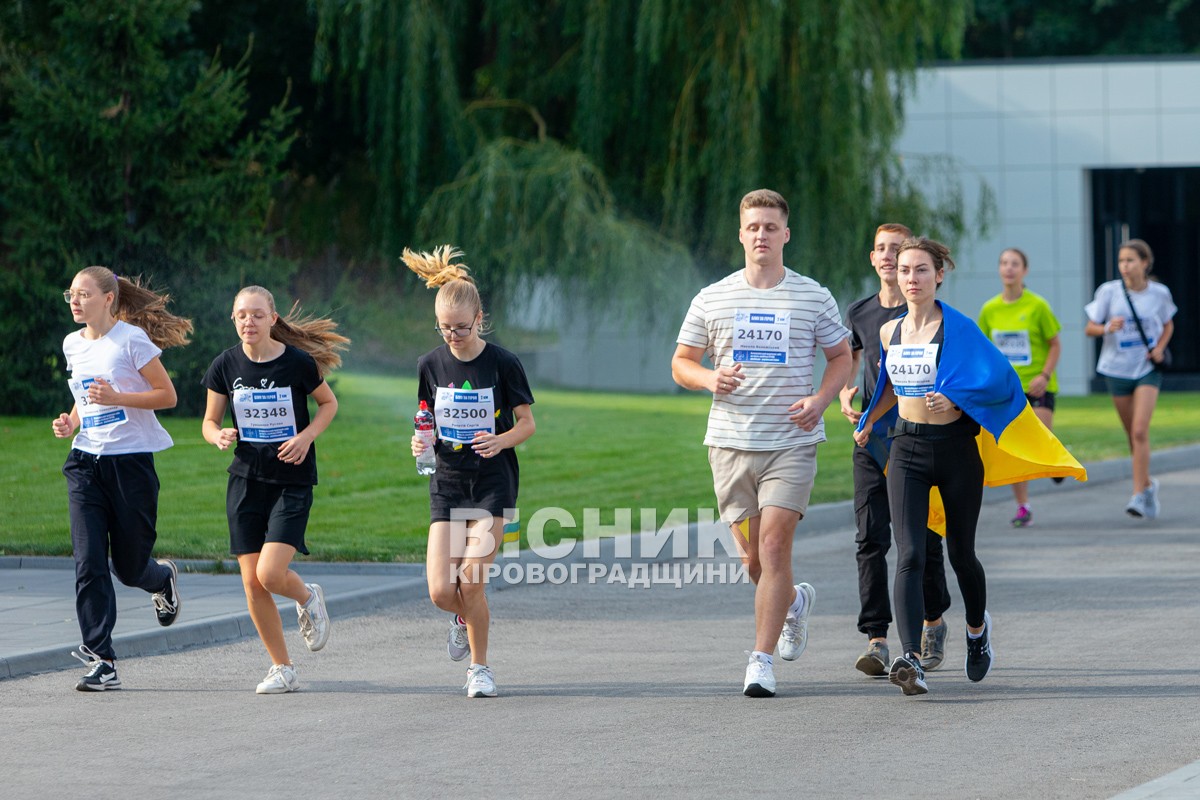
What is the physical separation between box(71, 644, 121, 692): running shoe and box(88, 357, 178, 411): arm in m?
1.06

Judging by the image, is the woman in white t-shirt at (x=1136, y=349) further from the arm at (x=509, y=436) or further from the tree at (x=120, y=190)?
the tree at (x=120, y=190)

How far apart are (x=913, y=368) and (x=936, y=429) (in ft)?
0.87

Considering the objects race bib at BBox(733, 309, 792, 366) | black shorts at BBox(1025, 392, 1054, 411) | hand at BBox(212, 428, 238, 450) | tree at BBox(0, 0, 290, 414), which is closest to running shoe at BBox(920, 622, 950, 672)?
race bib at BBox(733, 309, 792, 366)

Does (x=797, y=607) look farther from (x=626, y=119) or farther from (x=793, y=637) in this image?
(x=626, y=119)

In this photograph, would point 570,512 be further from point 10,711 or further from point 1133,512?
point 10,711

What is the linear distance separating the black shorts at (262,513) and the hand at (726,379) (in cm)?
180

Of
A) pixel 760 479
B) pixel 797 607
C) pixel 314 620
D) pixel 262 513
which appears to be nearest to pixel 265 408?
pixel 262 513

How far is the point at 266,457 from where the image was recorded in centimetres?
742

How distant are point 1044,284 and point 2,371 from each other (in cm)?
2094

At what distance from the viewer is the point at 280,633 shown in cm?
752

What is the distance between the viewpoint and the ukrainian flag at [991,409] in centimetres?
707

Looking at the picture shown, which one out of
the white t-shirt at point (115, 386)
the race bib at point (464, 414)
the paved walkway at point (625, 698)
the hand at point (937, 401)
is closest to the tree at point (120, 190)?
the paved walkway at point (625, 698)

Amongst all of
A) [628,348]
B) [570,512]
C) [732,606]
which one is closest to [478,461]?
[732,606]

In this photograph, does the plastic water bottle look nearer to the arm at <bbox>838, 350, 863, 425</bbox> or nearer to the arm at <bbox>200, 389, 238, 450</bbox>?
the arm at <bbox>200, 389, 238, 450</bbox>
